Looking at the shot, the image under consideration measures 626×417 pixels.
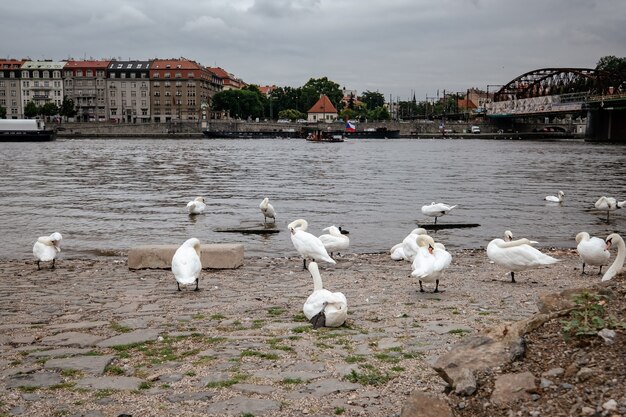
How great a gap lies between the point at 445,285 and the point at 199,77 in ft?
547

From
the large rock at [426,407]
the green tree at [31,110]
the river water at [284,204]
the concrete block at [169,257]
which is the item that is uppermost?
the green tree at [31,110]

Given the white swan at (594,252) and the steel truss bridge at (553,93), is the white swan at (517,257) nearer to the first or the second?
the white swan at (594,252)

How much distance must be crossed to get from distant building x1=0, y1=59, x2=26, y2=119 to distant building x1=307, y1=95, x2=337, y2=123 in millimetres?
76729

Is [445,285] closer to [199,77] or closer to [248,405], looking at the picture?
[248,405]

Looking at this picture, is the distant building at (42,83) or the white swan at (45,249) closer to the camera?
the white swan at (45,249)

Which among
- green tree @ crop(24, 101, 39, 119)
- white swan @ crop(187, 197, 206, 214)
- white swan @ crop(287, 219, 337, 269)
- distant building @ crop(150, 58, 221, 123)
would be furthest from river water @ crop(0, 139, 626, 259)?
green tree @ crop(24, 101, 39, 119)

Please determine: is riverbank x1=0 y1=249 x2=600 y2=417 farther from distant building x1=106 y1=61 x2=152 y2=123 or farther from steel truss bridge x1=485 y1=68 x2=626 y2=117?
distant building x1=106 y1=61 x2=152 y2=123

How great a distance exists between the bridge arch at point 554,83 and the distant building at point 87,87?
3923 inches

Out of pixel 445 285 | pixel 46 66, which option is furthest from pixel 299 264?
pixel 46 66

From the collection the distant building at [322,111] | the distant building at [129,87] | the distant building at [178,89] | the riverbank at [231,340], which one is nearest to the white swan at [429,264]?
the riverbank at [231,340]

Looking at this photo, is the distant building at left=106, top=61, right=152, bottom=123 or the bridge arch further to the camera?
the distant building at left=106, top=61, right=152, bottom=123

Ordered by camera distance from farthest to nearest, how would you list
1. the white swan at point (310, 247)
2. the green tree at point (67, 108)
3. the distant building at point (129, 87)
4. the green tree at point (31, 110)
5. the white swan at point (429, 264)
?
the distant building at point (129, 87) < the green tree at point (31, 110) < the green tree at point (67, 108) < the white swan at point (310, 247) < the white swan at point (429, 264)

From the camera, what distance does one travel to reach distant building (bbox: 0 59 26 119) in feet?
582

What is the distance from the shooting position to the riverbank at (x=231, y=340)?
209 inches
